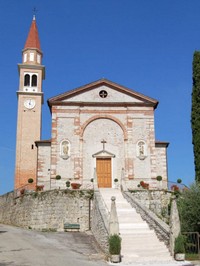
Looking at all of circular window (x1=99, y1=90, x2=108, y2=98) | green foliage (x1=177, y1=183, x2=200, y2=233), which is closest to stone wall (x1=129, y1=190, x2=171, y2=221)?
green foliage (x1=177, y1=183, x2=200, y2=233)

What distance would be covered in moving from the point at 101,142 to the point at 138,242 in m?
14.5

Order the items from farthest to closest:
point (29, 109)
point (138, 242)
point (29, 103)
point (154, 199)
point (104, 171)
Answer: point (29, 103)
point (29, 109)
point (104, 171)
point (154, 199)
point (138, 242)

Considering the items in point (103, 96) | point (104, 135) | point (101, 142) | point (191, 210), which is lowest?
point (191, 210)

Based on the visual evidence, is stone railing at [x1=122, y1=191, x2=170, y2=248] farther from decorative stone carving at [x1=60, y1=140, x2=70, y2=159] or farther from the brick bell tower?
the brick bell tower

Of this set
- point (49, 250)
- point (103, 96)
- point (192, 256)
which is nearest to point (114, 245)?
point (49, 250)

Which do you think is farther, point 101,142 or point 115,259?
point 101,142

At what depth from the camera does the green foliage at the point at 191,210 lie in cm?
1988

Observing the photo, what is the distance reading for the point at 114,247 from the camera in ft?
51.6

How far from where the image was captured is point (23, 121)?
38.4 metres

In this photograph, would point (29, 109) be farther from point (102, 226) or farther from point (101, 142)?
point (102, 226)

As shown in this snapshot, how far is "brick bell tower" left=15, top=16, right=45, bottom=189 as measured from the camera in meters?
36.7

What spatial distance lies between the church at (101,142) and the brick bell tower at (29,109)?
5.02 meters

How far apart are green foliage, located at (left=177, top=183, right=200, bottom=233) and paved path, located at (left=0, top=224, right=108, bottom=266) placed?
5.10m

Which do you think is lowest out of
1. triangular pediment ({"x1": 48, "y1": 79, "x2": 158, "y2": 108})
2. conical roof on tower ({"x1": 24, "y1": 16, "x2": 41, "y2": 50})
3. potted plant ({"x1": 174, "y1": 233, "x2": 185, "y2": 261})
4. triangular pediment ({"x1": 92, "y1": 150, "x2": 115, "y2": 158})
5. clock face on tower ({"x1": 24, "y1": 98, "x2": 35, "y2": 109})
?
potted plant ({"x1": 174, "y1": 233, "x2": 185, "y2": 261})
